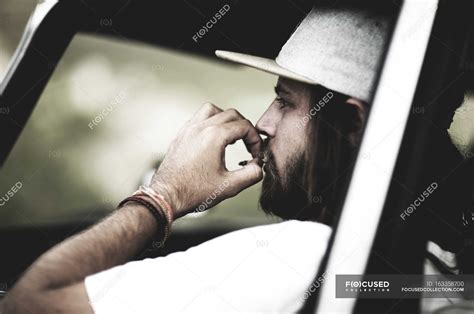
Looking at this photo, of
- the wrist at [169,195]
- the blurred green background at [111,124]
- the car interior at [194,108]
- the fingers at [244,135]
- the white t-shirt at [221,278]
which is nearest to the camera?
the car interior at [194,108]

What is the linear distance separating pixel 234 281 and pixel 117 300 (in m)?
0.34

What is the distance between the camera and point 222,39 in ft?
7.20

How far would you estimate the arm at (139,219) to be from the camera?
160 centimetres

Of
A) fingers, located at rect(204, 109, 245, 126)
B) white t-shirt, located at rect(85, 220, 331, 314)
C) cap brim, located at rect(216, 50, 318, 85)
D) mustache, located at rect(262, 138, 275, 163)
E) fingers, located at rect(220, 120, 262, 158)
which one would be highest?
cap brim, located at rect(216, 50, 318, 85)

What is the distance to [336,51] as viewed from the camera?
178 cm

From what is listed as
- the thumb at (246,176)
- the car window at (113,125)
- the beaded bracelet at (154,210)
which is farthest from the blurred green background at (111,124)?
the beaded bracelet at (154,210)

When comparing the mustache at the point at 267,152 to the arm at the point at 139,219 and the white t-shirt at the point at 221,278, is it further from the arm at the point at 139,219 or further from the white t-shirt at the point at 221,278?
the white t-shirt at the point at 221,278

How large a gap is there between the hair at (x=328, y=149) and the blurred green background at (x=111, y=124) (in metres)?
0.37

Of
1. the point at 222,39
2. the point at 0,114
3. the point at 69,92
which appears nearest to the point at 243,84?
the point at 222,39

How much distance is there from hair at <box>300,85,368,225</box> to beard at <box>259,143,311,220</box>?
0.9 inches

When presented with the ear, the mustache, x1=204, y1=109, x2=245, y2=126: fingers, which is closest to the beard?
the mustache

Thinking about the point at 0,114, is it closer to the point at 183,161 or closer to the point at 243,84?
the point at 183,161

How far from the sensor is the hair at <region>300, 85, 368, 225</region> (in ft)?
5.65

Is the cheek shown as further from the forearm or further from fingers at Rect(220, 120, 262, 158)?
the forearm
